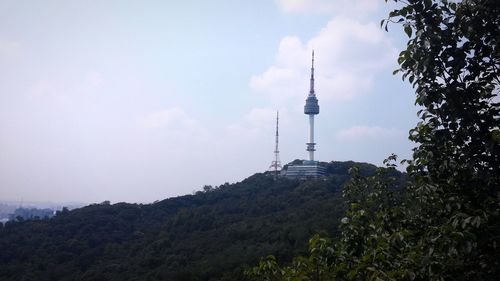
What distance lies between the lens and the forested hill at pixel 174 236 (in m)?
37.7

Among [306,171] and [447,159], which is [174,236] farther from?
[447,159]

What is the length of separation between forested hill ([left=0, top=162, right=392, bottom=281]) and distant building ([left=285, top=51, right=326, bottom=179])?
220 inches

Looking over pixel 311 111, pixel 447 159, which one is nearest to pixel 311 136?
pixel 311 111

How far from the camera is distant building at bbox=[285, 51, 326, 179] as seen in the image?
88.4 meters

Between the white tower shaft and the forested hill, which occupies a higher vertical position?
the white tower shaft

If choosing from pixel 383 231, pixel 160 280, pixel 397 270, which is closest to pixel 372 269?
pixel 397 270

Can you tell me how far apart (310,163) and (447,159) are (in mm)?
86216

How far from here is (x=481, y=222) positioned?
3629 millimetres

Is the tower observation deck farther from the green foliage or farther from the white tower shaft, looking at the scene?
the green foliage

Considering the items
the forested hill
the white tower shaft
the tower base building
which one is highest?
the white tower shaft

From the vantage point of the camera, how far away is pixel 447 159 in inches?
171

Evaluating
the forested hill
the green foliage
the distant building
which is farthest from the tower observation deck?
the green foliage

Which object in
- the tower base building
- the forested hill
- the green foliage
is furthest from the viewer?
the tower base building

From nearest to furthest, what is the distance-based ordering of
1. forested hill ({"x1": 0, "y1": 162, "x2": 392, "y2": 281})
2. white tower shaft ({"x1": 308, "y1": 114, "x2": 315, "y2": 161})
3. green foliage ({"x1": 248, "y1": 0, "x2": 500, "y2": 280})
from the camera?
green foliage ({"x1": 248, "y1": 0, "x2": 500, "y2": 280}) < forested hill ({"x1": 0, "y1": 162, "x2": 392, "y2": 281}) < white tower shaft ({"x1": 308, "y1": 114, "x2": 315, "y2": 161})
